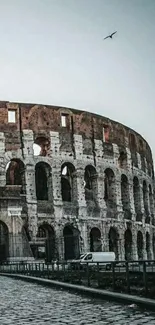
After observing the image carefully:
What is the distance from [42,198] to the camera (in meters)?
32.3

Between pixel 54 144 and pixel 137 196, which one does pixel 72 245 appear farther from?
pixel 137 196

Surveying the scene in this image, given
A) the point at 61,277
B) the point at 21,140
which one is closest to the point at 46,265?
the point at 61,277

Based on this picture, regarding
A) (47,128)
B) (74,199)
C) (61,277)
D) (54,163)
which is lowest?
(61,277)

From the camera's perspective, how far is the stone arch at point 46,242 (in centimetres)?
2638

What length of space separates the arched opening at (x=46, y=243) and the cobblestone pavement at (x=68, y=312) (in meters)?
17.9

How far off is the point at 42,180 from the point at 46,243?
292 inches

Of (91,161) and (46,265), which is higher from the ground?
(91,161)

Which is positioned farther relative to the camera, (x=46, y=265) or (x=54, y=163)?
(x=54, y=163)

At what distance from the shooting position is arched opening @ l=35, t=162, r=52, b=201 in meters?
30.9

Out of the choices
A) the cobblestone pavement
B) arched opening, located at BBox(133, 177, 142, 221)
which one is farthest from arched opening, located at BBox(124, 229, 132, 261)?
the cobblestone pavement

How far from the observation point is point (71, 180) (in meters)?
32.1

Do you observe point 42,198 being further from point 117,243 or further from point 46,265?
point 46,265

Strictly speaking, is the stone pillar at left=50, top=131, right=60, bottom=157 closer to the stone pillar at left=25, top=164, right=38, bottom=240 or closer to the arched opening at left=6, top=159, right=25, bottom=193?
the stone pillar at left=25, top=164, right=38, bottom=240

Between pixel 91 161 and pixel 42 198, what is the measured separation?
13.9 ft
